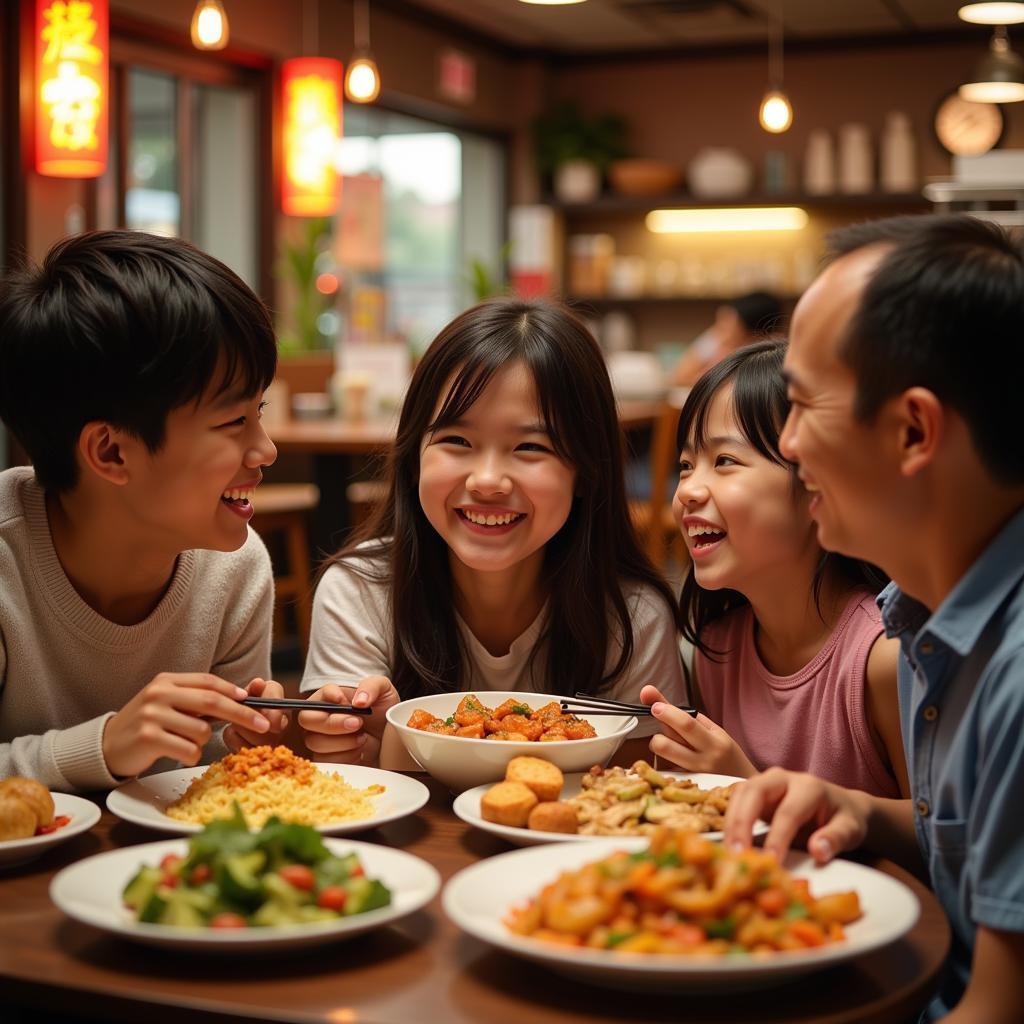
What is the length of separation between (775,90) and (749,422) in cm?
637

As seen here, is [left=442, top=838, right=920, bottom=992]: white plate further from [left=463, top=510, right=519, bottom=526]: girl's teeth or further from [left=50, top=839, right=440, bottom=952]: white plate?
[left=463, top=510, right=519, bottom=526]: girl's teeth

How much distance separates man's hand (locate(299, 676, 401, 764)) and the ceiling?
23.1 feet

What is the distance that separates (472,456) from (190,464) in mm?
413

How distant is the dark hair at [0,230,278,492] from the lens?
1.60 metres

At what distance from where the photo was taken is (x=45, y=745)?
4.93 feet

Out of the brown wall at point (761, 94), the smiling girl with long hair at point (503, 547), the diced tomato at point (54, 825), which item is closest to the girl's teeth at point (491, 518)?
the smiling girl with long hair at point (503, 547)

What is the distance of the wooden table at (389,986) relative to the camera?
38.8 inches

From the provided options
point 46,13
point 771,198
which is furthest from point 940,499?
point 771,198

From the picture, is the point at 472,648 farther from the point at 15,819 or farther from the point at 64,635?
the point at 15,819

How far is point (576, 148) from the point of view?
30.8 ft

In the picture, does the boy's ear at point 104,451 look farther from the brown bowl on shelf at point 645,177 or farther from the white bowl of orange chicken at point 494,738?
the brown bowl on shelf at point 645,177

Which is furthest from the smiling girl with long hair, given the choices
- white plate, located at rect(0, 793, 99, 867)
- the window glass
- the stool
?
the window glass

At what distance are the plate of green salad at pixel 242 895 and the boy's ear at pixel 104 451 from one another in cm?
64

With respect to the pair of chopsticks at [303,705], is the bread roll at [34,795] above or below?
below
